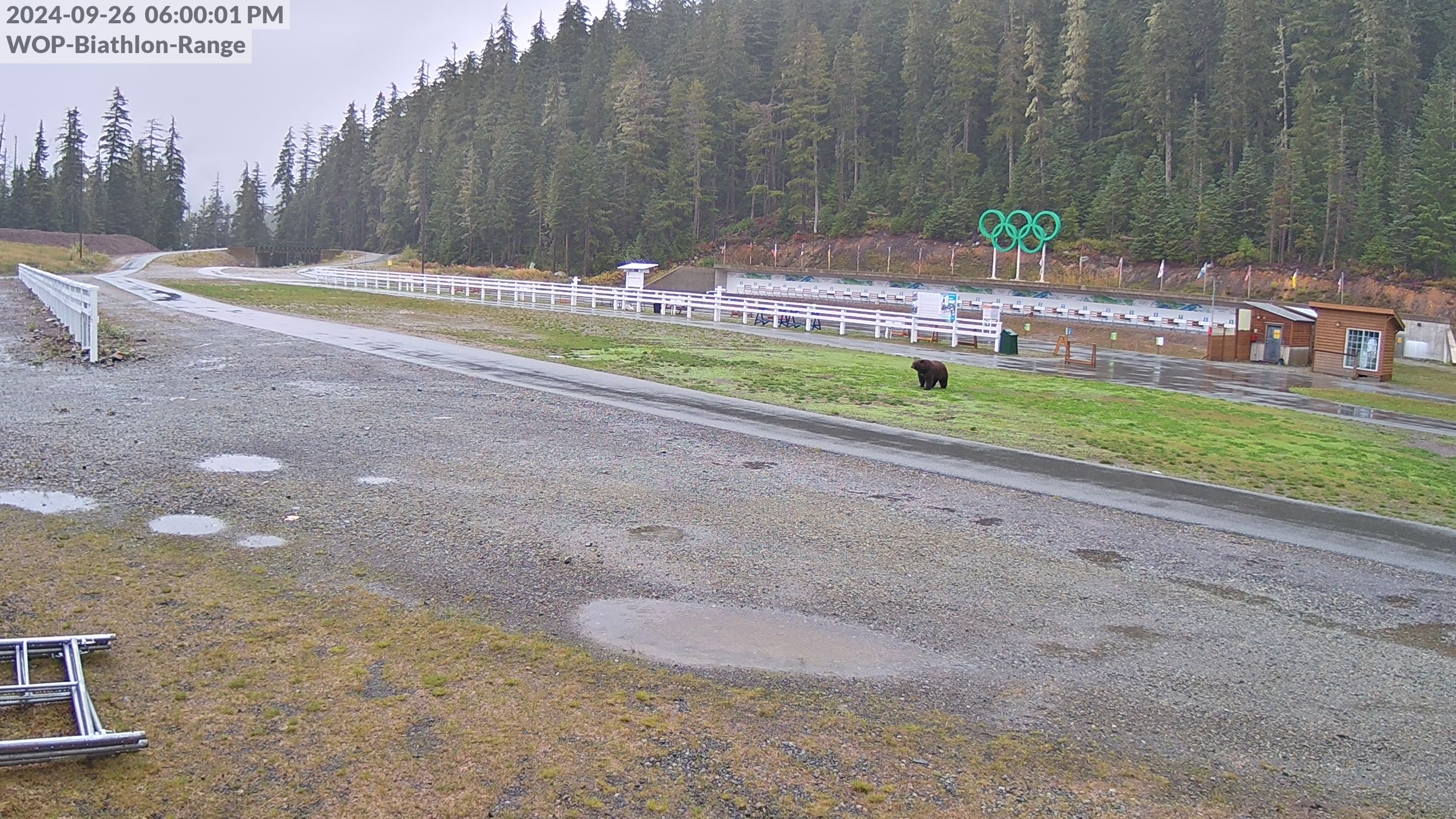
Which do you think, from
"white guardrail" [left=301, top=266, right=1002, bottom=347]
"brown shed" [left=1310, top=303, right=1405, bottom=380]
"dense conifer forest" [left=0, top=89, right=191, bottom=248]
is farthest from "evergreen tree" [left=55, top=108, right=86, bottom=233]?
"brown shed" [left=1310, top=303, right=1405, bottom=380]

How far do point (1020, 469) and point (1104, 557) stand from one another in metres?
4.05

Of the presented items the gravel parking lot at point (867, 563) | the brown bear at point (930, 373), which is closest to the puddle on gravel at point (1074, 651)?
the gravel parking lot at point (867, 563)

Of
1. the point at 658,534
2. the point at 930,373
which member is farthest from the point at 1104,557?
the point at 930,373

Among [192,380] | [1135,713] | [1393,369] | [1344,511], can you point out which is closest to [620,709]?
[1135,713]

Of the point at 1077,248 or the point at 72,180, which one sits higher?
the point at 72,180

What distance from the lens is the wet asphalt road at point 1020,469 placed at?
1023 centimetres

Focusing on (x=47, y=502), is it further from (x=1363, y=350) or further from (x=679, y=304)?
(x=1363, y=350)

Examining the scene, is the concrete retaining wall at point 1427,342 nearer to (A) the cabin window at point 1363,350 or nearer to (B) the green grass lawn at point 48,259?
(A) the cabin window at point 1363,350

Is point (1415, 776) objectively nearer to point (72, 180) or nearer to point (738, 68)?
point (738, 68)

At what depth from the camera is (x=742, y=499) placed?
33.4ft

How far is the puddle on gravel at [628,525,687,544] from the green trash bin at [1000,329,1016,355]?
26537mm

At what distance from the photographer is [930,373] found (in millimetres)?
21453

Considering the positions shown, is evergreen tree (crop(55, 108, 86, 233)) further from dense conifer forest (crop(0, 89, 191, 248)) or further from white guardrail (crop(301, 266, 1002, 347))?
white guardrail (crop(301, 266, 1002, 347))

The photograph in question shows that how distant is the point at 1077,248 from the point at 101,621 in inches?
2850
